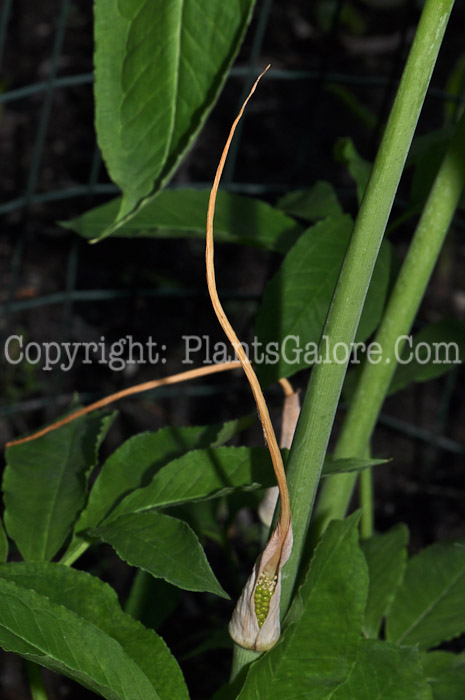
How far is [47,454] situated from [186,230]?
0.19 m

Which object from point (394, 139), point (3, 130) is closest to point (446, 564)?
point (394, 139)

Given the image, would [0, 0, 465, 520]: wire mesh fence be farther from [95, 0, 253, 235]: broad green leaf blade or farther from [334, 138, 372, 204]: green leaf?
[95, 0, 253, 235]: broad green leaf blade

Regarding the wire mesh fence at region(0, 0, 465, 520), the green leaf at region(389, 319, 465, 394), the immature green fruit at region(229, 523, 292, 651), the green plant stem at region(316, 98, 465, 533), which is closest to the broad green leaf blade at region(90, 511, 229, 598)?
the immature green fruit at region(229, 523, 292, 651)

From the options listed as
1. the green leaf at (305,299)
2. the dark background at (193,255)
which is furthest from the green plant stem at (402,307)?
the dark background at (193,255)

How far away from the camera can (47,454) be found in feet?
1.78

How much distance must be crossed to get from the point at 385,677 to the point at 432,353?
0.98 feet

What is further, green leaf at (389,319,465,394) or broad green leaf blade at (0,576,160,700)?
green leaf at (389,319,465,394)

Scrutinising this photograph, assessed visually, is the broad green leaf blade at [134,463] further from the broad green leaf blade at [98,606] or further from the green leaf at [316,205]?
the green leaf at [316,205]

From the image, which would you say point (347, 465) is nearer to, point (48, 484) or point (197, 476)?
point (197, 476)

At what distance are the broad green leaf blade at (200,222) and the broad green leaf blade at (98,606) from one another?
25 centimetres

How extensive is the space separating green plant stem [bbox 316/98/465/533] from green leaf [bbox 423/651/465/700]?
0.12 m

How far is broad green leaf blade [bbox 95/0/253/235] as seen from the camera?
0.33 meters

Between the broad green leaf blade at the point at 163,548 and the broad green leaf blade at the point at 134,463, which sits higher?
the broad green leaf blade at the point at 163,548

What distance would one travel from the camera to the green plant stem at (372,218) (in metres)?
0.29
